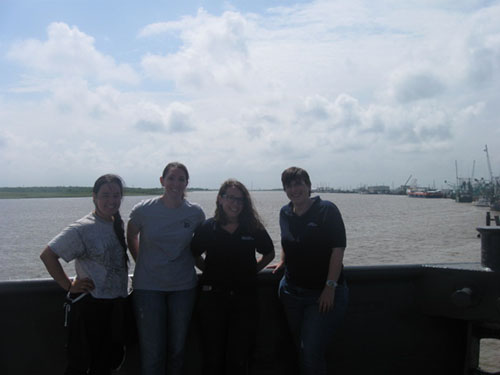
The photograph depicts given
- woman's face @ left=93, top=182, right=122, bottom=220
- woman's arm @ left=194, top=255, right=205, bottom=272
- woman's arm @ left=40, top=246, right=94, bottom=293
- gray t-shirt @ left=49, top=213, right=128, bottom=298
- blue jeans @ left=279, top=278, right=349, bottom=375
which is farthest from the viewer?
woman's arm @ left=194, top=255, right=205, bottom=272

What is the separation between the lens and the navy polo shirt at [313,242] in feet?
12.4

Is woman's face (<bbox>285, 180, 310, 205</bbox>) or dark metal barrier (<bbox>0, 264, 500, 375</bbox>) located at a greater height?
woman's face (<bbox>285, 180, 310, 205</bbox>)

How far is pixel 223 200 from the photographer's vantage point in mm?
3971

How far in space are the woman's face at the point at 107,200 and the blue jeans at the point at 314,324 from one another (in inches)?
60.5

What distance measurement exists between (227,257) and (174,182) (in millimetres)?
739

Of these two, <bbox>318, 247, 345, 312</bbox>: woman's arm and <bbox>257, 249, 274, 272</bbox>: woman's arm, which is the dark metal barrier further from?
<bbox>318, 247, 345, 312</bbox>: woman's arm

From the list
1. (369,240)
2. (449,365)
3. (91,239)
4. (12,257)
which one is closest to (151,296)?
(91,239)

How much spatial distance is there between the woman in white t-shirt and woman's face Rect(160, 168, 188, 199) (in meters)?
0.37

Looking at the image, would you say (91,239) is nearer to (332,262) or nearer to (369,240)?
(332,262)

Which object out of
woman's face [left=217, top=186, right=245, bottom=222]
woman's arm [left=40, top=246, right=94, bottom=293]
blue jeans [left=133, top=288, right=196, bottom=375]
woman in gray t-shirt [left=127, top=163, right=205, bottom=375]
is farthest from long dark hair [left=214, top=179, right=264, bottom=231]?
woman's arm [left=40, top=246, right=94, bottom=293]

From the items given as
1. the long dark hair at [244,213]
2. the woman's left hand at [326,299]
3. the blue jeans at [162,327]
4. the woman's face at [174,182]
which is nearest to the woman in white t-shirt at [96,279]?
the blue jeans at [162,327]

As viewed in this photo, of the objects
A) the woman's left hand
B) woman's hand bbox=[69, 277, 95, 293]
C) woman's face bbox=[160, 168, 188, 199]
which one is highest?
woman's face bbox=[160, 168, 188, 199]

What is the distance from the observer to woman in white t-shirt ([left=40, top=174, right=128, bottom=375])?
3445mm

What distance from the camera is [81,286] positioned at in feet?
11.5
